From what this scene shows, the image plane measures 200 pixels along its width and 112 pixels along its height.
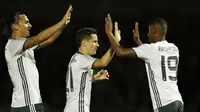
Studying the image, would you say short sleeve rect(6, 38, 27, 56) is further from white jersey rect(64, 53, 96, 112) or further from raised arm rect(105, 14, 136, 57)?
raised arm rect(105, 14, 136, 57)

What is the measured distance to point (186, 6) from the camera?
11164 mm

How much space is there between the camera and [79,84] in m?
5.69

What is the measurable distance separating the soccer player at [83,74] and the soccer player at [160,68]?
0.79 feet

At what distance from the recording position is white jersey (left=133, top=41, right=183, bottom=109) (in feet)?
18.5

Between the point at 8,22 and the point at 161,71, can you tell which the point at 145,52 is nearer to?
the point at 161,71

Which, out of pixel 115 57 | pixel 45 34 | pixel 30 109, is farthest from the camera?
pixel 115 57

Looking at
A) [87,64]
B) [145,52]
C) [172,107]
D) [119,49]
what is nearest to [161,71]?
[145,52]

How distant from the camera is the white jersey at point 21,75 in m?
5.61

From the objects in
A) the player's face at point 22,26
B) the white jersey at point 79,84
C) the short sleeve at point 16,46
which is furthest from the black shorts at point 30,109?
the player's face at point 22,26

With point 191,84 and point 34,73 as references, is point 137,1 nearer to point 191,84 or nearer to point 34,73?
point 191,84

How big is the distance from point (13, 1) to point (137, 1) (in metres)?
2.54

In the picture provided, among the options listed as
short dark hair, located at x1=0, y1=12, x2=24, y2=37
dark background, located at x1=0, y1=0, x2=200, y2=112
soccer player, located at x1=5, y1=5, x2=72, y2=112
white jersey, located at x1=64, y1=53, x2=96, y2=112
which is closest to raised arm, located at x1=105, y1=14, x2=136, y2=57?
white jersey, located at x1=64, y1=53, x2=96, y2=112

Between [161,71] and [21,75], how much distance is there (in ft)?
4.76

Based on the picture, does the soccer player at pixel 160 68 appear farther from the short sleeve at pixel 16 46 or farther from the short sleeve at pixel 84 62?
the short sleeve at pixel 16 46
